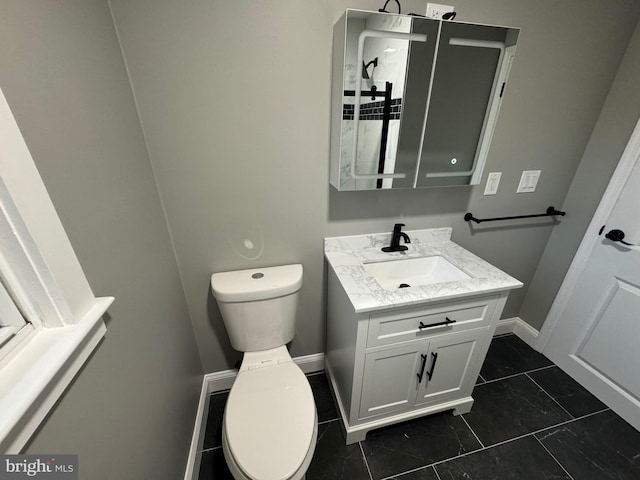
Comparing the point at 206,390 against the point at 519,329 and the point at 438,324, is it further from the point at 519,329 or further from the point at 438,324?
the point at 519,329

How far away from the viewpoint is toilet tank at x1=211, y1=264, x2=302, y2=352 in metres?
1.17

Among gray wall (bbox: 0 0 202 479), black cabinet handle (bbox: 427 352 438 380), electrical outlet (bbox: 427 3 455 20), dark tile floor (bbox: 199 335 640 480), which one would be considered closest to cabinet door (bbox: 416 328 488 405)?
black cabinet handle (bbox: 427 352 438 380)

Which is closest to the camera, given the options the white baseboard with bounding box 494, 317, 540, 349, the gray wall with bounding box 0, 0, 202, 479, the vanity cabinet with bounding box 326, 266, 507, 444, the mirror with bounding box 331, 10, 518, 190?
the gray wall with bounding box 0, 0, 202, 479

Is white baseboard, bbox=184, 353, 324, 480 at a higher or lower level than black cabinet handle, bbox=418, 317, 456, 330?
lower

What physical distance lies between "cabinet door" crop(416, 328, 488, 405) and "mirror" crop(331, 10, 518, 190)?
0.73 meters

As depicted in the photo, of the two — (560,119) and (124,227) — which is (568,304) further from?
(124,227)

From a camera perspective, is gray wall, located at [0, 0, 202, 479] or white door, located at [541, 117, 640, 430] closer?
gray wall, located at [0, 0, 202, 479]

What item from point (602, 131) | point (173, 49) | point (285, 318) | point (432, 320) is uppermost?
point (173, 49)

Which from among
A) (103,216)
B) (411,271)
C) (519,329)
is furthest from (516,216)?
(103,216)

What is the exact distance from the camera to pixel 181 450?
1.04m

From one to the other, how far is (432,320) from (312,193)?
785 millimetres

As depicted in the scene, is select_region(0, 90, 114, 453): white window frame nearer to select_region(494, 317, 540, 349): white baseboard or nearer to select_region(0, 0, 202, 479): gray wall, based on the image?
select_region(0, 0, 202, 479): gray wall

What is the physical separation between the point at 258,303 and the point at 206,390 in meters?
0.76

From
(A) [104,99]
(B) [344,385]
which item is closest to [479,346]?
(B) [344,385]
